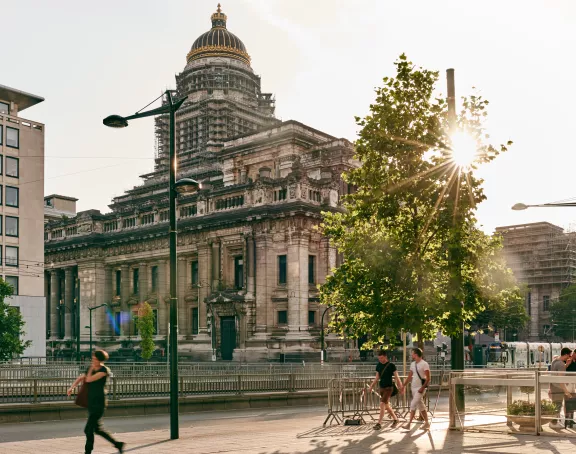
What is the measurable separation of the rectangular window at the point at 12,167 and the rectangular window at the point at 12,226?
402 centimetres

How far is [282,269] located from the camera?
2584 inches

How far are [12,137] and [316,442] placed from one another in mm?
60555

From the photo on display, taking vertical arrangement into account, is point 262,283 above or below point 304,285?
above

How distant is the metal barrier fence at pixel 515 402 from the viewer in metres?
15.0

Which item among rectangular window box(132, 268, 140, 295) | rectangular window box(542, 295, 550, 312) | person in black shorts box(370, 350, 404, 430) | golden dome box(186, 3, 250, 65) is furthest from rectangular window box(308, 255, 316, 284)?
rectangular window box(542, 295, 550, 312)

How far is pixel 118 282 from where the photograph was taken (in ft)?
272

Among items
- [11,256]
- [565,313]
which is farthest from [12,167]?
[565,313]

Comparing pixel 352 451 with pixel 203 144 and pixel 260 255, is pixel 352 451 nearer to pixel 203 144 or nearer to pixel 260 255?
pixel 260 255

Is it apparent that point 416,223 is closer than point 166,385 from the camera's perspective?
Yes

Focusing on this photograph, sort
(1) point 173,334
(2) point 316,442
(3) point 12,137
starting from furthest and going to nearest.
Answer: (3) point 12,137 < (1) point 173,334 < (2) point 316,442

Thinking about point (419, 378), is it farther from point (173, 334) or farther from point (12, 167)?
point (12, 167)

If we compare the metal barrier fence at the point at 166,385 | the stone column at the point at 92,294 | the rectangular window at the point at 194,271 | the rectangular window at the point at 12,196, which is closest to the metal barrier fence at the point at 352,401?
the metal barrier fence at the point at 166,385

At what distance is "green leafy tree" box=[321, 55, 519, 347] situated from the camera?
65.3 ft

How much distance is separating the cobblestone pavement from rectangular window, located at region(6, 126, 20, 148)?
2193 inches
